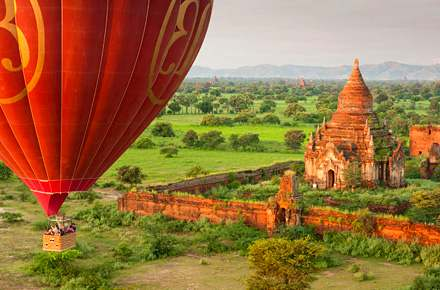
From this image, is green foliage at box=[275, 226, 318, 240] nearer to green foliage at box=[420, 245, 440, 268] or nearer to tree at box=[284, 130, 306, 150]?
green foliage at box=[420, 245, 440, 268]

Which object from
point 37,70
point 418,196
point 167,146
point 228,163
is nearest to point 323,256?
point 418,196

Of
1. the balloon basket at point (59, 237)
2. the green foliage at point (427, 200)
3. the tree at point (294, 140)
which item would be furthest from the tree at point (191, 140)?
the balloon basket at point (59, 237)

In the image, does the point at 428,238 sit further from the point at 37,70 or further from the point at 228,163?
the point at 228,163

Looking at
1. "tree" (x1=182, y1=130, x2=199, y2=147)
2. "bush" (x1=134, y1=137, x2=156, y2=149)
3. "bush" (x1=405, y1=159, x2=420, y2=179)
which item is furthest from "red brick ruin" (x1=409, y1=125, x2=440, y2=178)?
"bush" (x1=134, y1=137, x2=156, y2=149)

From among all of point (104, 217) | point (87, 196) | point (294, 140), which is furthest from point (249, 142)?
point (104, 217)

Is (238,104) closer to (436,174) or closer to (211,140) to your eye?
(211,140)
